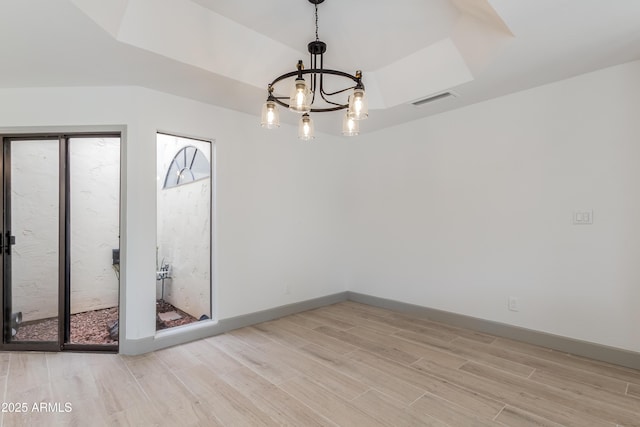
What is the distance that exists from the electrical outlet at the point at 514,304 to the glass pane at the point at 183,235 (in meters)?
3.36

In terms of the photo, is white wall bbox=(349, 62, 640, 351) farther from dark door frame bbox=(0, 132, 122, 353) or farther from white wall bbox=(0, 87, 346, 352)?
dark door frame bbox=(0, 132, 122, 353)

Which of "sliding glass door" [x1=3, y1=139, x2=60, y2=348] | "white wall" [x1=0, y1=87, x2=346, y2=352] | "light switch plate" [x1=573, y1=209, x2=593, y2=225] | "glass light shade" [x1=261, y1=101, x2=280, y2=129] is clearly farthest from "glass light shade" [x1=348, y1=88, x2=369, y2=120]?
"sliding glass door" [x1=3, y1=139, x2=60, y2=348]

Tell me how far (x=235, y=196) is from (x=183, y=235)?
1.30m

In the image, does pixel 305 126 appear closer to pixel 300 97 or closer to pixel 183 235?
pixel 300 97

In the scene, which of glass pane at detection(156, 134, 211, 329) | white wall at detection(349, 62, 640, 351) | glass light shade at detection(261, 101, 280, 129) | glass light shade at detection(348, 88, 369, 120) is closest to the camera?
glass light shade at detection(348, 88, 369, 120)

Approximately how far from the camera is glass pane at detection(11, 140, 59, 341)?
9.96ft

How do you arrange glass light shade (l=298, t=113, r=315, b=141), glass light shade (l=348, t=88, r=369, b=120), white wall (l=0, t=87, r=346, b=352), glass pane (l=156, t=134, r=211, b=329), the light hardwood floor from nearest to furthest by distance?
the light hardwood floor, glass light shade (l=348, t=88, r=369, b=120), glass light shade (l=298, t=113, r=315, b=141), white wall (l=0, t=87, r=346, b=352), glass pane (l=156, t=134, r=211, b=329)

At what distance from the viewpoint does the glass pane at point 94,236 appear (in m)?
3.12

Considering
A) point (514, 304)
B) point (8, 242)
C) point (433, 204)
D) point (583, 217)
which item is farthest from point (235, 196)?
point (583, 217)

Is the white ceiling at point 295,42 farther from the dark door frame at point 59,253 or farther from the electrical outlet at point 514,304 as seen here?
the electrical outlet at point 514,304

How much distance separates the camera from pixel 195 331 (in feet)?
10.6

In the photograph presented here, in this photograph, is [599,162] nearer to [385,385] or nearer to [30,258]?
[385,385]

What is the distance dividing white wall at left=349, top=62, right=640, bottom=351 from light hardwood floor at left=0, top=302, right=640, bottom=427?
1.67ft

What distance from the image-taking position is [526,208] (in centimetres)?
316
